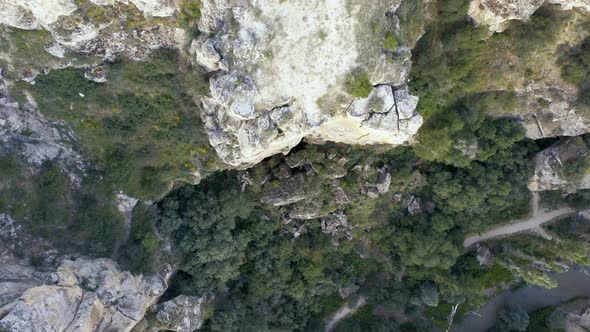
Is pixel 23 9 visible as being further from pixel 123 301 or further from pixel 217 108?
pixel 123 301

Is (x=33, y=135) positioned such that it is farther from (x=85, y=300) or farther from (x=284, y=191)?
(x=284, y=191)

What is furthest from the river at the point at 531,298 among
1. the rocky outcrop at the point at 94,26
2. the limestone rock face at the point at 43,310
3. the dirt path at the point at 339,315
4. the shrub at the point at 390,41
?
the rocky outcrop at the point at 94,26

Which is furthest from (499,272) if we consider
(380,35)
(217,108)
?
(217,108)

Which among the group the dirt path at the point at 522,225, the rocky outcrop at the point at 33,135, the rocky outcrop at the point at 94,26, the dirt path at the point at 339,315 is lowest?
the dirt path at the point at 339,315

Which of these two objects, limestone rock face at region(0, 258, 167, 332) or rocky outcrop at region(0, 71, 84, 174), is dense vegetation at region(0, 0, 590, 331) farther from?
limestone rock face at region(0, 258, 167, 332)

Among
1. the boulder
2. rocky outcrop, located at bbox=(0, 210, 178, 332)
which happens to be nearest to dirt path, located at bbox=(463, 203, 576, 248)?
the boulder

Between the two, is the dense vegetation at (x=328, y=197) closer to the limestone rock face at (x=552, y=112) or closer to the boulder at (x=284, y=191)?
the boulder at (x=284, y=191)
